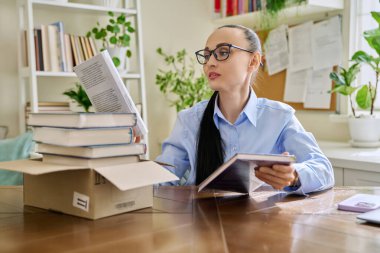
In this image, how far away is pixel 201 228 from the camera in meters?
1.03

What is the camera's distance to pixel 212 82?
169 cm

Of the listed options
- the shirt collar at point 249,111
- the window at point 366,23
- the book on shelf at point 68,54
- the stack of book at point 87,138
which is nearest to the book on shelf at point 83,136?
the stack of book at point 87,138

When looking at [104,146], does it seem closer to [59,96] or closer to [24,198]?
[24,198]

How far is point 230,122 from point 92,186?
83cm

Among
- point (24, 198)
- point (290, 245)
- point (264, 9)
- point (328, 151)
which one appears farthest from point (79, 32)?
point (290, 245)

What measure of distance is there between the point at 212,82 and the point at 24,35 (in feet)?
5.24

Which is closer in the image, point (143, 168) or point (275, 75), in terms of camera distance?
point (143, 168)

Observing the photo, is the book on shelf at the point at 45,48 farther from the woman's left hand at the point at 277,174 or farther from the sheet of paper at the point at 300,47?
the woman's left hand at the point at 277,174

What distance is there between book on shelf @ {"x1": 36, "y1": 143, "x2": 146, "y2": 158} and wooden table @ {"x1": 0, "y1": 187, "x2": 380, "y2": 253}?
0.15m

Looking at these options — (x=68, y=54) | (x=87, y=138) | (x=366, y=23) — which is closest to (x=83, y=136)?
(x=87, y=138)

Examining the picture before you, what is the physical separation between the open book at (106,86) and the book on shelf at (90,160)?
11 cm

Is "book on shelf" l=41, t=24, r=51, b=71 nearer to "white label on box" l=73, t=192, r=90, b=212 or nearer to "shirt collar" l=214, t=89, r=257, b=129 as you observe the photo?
"shirt collar" l=214, t=89, r=257, b=129

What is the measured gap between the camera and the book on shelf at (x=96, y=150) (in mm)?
1107

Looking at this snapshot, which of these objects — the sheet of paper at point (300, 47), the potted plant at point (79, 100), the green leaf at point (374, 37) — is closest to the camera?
the green leaf at point (374, 37)
